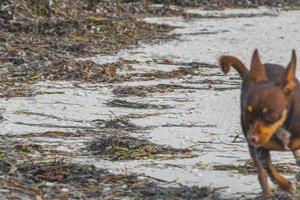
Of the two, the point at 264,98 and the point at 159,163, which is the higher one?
the point at 264,98

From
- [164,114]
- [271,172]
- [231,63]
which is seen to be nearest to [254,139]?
[271,172]

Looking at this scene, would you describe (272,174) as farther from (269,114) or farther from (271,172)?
(269,114)

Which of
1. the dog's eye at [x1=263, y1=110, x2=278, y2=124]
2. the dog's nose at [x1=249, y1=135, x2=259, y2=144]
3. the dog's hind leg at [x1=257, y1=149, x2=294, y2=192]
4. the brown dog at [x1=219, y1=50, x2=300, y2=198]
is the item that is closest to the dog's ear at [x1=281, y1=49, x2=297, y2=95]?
the brown dog at [x1=219, y1=50, x2=300, y2=198]

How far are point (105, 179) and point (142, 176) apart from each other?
10.2 inches

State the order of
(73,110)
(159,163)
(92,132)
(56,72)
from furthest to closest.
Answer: (56,72) → (73,110) → (92,132) → (159,163)

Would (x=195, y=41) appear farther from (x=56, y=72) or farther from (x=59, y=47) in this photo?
(x=56, y=72)

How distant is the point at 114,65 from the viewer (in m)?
10.9

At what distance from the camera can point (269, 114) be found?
459cm

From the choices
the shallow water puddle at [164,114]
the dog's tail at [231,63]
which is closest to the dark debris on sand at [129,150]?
the shallow water puddle at [164,114]

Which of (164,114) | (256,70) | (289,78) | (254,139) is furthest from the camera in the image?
(164,114)

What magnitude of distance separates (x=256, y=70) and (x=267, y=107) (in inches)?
16.9

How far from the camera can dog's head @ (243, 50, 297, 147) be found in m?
4.58

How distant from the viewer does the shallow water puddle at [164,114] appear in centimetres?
582

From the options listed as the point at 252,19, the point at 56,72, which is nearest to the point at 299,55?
the point at 56,72
